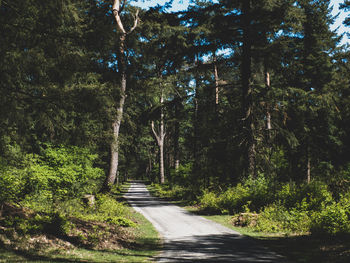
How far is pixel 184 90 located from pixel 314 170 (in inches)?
579

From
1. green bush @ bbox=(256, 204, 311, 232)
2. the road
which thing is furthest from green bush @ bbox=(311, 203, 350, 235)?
the road

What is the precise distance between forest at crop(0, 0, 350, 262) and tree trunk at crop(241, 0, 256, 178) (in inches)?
2.3

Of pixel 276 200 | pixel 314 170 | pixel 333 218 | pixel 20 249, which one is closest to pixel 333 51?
pixel 314 170

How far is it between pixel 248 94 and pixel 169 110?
5.21m

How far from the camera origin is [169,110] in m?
18.5

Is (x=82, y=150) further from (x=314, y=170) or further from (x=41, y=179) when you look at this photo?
(x=314, y=170)

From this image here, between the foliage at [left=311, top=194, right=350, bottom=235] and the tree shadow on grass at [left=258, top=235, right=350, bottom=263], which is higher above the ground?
the foliage at [left=311, top=194, right=350, bottom=235]

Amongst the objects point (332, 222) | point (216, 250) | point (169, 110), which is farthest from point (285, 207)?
point (169, 110)

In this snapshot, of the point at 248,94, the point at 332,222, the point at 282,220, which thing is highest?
the point at 248,94

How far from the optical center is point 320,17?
25969mm

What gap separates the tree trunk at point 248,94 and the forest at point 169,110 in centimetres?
6

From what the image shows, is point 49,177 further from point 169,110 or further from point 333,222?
point 333,222

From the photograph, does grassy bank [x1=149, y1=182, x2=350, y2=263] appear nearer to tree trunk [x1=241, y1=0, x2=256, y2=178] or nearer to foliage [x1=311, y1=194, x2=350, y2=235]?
foliage [x1=311, y1=194, x2=350, y2=235]

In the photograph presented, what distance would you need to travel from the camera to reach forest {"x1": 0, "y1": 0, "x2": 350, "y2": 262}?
8195 millimetres
